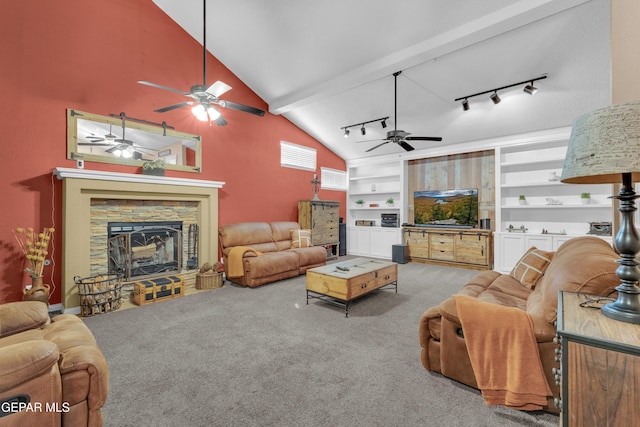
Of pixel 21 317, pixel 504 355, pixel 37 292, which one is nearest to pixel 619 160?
pixel 504 355

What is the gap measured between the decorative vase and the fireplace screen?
74 centimetres

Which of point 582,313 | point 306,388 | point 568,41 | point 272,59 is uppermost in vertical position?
point 272,59

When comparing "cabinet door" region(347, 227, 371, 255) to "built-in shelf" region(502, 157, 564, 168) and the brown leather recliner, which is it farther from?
the brown leather recliner

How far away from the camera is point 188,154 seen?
15.6 feet

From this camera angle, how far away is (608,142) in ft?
3.52

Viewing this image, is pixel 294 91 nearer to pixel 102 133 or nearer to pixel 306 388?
pixel 102 133

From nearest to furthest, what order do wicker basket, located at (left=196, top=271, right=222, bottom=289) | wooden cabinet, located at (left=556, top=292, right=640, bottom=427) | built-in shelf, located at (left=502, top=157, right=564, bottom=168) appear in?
wooden cabinet, located at (left=556, top=292, right=640, bottom=427), wicker basket, located at (left=196, top=271, right=222, bottom=289), built-in shelf, located at (left=502, top=157, right=564, bottom=168)

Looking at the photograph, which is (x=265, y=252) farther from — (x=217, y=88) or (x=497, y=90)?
(x=497, y=90)

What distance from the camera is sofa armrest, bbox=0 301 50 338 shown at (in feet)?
5.60

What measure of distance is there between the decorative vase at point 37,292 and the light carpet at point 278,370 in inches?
23.1

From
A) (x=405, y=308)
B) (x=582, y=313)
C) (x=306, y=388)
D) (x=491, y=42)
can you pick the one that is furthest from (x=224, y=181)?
(x=582, y=313)

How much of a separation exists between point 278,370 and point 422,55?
4.06m

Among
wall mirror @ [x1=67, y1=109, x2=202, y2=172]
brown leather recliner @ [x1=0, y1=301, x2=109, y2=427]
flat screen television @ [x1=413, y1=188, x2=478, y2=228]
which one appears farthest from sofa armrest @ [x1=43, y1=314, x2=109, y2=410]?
flat screen television @ [x1=413, y1=188, x2=478, y2=228]

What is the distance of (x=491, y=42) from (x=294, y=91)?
10.6ft
